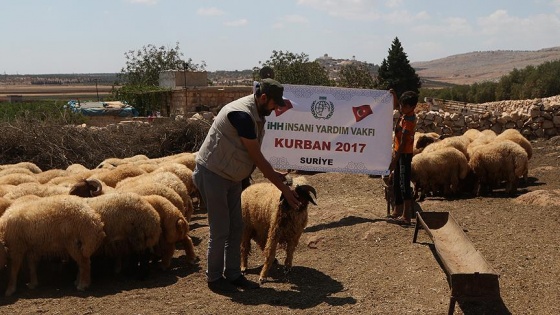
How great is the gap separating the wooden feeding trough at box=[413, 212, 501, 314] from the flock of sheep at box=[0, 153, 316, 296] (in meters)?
1.69

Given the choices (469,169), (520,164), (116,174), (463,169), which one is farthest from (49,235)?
(520,164)

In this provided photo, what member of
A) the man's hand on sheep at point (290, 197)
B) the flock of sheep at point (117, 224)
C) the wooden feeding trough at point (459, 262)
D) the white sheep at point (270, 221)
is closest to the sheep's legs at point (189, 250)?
the flock of sheep at point (117, 224)

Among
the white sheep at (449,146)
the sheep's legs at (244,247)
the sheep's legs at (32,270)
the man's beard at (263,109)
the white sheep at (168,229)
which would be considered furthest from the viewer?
the white sheep at (449,146)

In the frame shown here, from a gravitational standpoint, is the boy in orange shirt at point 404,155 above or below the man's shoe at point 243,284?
above

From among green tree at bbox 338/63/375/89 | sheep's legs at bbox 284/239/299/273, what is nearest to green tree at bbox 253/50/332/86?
green tree at bbox 338/63/375/89

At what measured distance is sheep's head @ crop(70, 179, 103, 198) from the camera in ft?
27.5

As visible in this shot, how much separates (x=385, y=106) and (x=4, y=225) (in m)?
6.11

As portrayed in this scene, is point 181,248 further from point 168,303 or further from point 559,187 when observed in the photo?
point 559,187

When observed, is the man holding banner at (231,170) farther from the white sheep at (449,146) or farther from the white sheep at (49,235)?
the white sheep at (449,146)

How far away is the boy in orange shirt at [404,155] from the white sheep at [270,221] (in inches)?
95.9

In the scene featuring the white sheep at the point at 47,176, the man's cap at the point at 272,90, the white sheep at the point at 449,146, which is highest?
the man's cap at the point at 272,90

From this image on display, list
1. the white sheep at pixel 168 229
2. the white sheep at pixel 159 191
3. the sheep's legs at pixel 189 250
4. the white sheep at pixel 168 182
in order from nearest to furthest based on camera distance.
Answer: the white sheep at pixel 168 229
the sheep's legs at pixel 189 250
the white sheep at pixel 159 191
the white sheep at pixel 168 182

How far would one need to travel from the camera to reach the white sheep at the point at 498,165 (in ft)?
39.1

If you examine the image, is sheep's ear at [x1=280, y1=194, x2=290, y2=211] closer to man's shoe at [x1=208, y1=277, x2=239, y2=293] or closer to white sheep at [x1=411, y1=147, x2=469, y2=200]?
man's shoe at [x1=208, y1=277, x2=239, y2=293]
